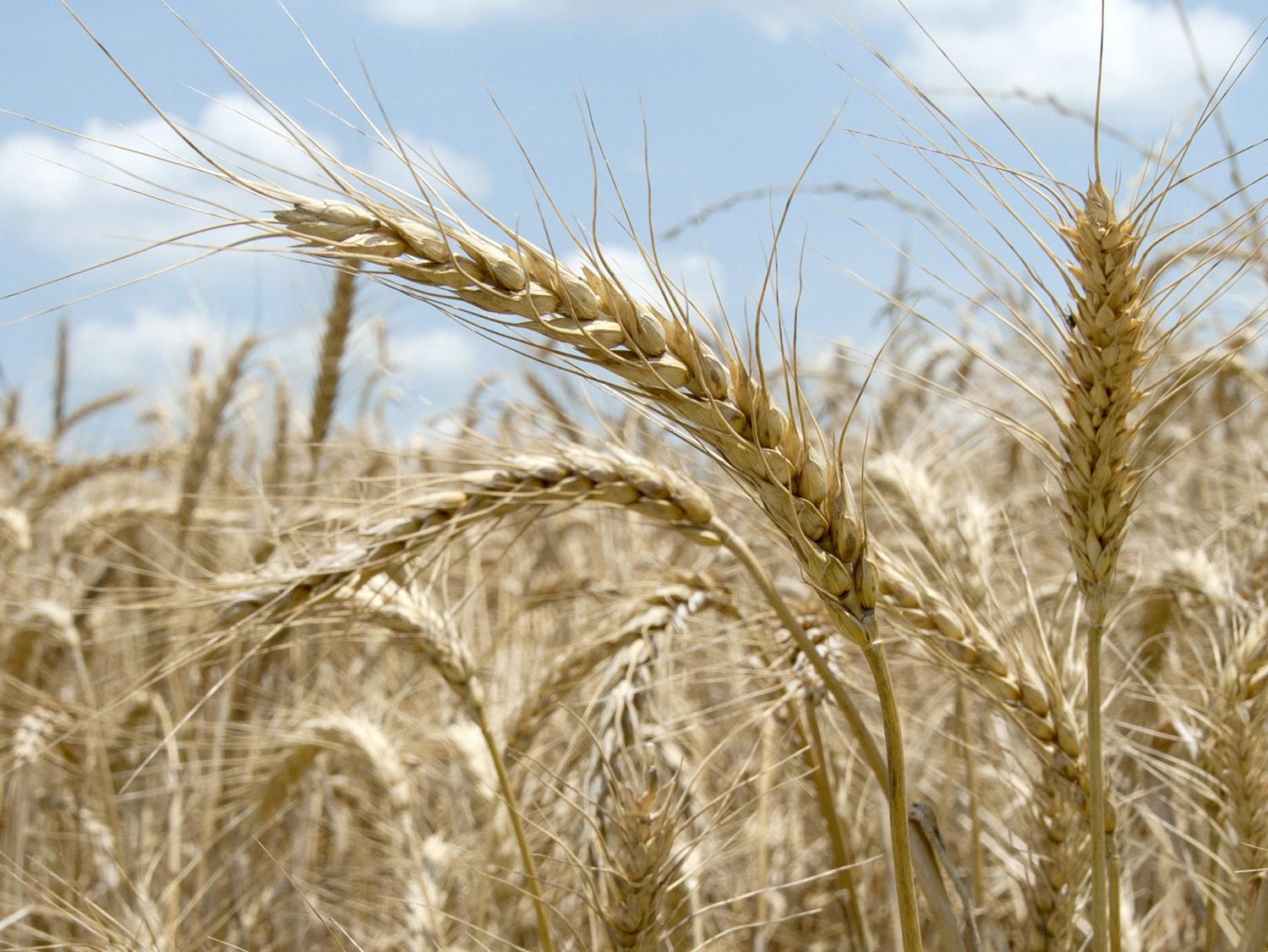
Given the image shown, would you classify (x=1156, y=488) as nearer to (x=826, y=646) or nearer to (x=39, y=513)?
(x=826, y=646)

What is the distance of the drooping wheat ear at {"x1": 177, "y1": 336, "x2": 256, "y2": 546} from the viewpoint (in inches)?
122

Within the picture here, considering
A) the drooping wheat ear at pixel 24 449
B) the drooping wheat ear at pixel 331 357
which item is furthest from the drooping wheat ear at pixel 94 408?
the drooping wheat ear at pixel 331 357

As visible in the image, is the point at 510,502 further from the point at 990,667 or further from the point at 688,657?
the point at 688,657

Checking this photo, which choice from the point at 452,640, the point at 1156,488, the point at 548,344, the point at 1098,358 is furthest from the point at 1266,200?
the point at 1156,488

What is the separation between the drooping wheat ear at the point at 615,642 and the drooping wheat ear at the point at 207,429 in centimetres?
149

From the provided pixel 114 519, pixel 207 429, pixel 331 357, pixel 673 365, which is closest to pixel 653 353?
pixel 673 365

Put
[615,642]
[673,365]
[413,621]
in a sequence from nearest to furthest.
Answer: [673,365] < [413,621] < [615,642]

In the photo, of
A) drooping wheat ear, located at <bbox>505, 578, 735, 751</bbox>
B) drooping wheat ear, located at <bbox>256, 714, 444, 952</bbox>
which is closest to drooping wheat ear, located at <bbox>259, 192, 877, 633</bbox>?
drooping wheat ear, located at <bbox>505, 578, 735, 751</bbox>

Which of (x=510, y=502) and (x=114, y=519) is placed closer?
(x=510, y=502)

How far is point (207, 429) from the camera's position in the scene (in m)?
3.14

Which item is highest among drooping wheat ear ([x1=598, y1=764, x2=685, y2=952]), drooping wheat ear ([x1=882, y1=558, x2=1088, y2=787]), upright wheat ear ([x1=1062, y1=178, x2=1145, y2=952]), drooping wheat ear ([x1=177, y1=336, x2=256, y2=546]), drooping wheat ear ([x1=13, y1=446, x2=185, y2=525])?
drooping wheat ear ([x1=13, y1=446, x2=185, y2=525])

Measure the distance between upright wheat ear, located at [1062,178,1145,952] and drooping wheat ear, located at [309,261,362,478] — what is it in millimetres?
2307

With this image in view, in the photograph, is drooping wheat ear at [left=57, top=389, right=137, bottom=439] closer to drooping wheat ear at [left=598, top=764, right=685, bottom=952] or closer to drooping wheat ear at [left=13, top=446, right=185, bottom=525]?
drooping wheat ear at [left=13, top=446, right=185, bottom=525]

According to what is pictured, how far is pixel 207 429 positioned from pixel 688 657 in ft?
5.06
